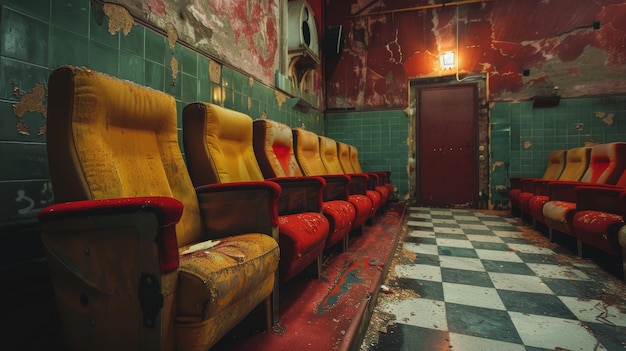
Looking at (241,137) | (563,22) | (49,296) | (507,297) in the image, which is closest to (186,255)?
(49,296)

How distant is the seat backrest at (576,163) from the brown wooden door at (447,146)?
130 cm

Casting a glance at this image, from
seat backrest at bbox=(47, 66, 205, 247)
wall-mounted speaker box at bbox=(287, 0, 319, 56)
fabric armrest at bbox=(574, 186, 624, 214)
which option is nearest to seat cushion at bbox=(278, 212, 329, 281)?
seat backrest at bbox=(47, 66, 205, 247)

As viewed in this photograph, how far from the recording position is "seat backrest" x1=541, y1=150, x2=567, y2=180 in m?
4.35

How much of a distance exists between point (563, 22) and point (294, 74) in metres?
4.32

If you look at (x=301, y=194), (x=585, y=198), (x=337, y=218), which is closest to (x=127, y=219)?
(x=301, y=194)

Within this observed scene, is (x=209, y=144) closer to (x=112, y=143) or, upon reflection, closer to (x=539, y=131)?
(x=112, y=143)

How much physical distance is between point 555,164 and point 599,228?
121 inches

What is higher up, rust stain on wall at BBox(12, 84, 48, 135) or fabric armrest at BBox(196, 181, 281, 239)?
rust stain on wall at BBox(12, 84, 48, 135)

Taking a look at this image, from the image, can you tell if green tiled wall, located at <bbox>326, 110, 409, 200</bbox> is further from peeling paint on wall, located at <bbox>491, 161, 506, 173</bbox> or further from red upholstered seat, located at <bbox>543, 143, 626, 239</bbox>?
red upholstered seat, located at <bbox>543, 143, 626, 239</bbox>

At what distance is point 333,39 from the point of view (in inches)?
221

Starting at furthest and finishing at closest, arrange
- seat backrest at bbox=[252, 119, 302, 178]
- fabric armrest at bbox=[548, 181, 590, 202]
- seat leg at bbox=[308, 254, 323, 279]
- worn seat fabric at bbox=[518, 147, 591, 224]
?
worn seat fabric at bbox=[518, 147, 591, 224], fabric armrest at bbox=[548, 181, 590, 202], seat backrest at bbox=[252, 119, 302, 178], seat leg at bbox=[308, 254, 323, 279]

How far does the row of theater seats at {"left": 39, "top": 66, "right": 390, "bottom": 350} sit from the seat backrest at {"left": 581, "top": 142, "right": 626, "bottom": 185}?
126 inches

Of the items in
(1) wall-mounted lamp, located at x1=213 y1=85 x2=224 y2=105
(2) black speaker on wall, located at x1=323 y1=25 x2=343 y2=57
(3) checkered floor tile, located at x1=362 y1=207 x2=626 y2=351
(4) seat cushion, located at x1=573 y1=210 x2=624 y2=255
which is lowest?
(3) checkered floor tile, located at x1=362 y1=207 x2=626 y2=351

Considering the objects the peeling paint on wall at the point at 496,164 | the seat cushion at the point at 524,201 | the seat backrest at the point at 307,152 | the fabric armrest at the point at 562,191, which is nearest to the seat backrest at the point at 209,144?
the seat backrest at the point at 307,152
